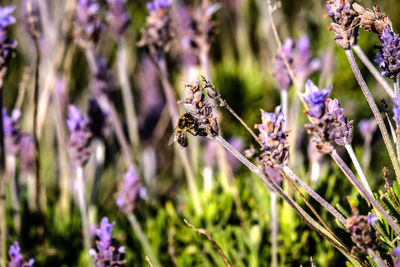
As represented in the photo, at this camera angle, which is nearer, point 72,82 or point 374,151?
point 374,151

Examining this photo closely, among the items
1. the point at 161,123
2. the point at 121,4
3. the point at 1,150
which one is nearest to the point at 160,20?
the point at 121,4

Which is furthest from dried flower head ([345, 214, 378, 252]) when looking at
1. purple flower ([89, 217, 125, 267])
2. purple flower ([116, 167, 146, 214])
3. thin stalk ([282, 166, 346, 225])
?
purple flower ([116, 167, 146, 214])

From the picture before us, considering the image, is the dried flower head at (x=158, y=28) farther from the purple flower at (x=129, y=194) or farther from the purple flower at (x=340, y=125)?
the purple flower at (x=340, y=125)

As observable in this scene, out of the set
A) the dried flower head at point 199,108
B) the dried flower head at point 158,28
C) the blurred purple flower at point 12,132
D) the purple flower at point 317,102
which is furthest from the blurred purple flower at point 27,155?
the purple flower at point 317,102

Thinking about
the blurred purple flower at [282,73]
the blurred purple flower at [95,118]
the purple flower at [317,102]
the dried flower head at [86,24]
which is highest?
the dried flower head at [86,24]

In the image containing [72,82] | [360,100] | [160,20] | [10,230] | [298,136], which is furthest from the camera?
[72,82]

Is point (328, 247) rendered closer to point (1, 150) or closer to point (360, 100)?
point (1, 150)
